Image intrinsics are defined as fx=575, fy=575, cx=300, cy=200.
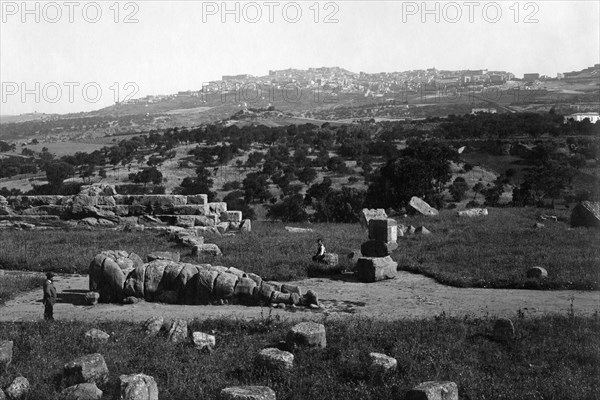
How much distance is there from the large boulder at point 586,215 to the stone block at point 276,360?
17694 millimetres

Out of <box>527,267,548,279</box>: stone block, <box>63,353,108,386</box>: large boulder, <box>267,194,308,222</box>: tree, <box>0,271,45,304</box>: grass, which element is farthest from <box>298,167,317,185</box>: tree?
<box>63,353,108,386</box>: large boulder

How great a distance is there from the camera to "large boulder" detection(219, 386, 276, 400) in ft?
26.3

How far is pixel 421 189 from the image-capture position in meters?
41.2

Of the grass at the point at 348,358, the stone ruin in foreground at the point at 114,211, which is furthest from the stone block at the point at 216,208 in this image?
the grass at the point at 348,358

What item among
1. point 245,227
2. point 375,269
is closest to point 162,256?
point 375,269

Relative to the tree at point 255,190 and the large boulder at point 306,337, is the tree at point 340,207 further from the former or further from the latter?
the large boulder at point 306,337

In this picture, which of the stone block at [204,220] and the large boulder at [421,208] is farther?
the large boulder at [421,208]

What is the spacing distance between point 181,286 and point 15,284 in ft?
16.1

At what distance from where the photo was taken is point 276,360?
9383 mm

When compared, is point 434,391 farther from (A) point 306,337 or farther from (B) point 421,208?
(B) point 421,208

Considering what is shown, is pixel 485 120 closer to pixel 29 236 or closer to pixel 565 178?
pixel 565 178

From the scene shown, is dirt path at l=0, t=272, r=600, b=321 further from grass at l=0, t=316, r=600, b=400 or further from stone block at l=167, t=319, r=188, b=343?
stone block at l=167, t=319, r=188, b=343

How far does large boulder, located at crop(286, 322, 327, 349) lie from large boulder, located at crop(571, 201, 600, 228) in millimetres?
16716

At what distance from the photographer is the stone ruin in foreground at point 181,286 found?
44.3ft
